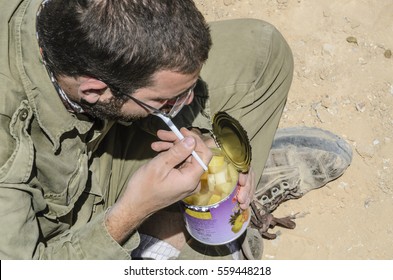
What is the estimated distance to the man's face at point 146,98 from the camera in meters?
2.13

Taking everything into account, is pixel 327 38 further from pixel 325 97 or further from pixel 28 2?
pixel 28 2

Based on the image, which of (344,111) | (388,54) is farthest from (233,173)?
(388,54)

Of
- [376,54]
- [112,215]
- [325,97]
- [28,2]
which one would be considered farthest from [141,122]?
[376,54]

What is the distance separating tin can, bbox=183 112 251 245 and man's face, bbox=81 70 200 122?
231 millimetres

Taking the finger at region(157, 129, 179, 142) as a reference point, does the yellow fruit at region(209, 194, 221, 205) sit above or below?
below

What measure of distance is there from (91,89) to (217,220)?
0.66m

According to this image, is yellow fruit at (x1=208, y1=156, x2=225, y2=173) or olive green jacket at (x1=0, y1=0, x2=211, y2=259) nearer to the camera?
olive green jacket at (x1=0, y1=0, x2=211, y2=259)

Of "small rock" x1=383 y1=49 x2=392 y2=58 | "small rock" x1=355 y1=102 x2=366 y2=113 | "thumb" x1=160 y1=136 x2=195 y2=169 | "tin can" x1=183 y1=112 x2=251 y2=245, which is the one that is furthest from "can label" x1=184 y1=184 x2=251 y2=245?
"small rock" x1=383 y1=49 x2=392 y2=58

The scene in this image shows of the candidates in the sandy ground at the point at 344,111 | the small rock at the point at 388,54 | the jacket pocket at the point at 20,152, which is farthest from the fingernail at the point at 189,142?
the small rock at the point at 388,54

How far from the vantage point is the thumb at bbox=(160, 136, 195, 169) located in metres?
2.13

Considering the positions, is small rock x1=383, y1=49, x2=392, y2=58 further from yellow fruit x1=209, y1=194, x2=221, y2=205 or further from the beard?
the beard

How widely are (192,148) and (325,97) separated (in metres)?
1.43

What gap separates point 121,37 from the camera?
1951 mm

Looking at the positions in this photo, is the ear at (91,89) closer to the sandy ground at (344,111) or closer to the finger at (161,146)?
the finger at (161,146)
